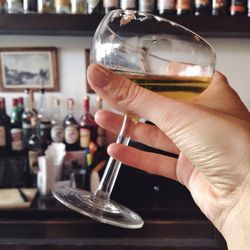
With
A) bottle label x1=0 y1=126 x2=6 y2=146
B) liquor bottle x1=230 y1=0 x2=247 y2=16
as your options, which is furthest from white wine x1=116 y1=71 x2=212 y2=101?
bottle label x1=0 y1=126 x2=6 y2=146

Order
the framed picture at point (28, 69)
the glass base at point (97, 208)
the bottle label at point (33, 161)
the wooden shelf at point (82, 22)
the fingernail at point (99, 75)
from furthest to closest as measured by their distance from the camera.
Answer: the framed picture at point (28, 69) < the bottle label at point (33, 161) < the wooden shelf at point (82, 22) < the glass base at point (97, 208) < the fingernail at point (99, 75)

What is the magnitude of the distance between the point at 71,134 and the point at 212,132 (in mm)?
1164

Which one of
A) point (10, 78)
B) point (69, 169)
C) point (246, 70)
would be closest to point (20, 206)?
point (69, 169)

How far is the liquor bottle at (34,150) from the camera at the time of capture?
1730 mm

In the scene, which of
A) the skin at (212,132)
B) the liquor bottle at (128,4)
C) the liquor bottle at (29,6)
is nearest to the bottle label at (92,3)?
the liquor bottle at (128,4)

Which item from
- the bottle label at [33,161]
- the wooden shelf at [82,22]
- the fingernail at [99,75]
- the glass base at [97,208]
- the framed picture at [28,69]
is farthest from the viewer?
the framed picture at [28,69]

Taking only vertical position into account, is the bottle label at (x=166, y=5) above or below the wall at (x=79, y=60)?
above

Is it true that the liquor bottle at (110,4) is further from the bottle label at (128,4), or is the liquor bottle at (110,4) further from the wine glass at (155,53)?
the wine glass at (155,53)

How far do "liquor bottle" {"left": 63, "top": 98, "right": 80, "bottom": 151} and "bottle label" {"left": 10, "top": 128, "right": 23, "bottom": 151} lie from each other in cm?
21

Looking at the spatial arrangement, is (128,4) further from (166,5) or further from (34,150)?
(34,150)

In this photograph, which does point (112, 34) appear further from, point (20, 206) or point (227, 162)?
point (20, 206)

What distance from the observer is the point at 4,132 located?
174 centimetres

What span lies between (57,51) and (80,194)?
3.70 ft

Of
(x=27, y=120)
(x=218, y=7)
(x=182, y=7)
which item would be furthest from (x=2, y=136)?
(x=218, y=7)
